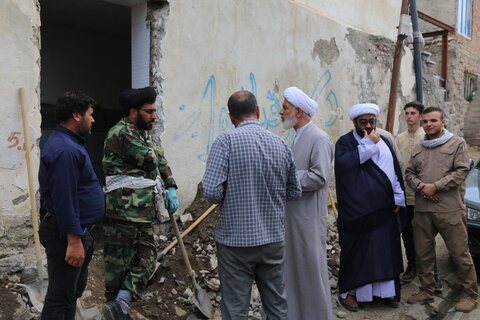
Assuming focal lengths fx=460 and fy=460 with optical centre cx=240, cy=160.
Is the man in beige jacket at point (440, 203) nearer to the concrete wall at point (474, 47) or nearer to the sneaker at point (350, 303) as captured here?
the sneaker at point (350, 303)

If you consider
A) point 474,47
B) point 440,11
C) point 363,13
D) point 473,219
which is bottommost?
point 473,219

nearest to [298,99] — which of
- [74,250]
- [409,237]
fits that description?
[74,250]

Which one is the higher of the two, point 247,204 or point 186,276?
point 247,204

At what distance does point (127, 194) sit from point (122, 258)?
0.50 m

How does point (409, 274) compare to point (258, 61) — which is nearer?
point (409, 274)

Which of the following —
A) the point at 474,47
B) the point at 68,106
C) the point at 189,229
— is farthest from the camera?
the point at 474,47

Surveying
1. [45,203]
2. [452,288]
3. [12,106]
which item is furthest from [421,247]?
[12,106]

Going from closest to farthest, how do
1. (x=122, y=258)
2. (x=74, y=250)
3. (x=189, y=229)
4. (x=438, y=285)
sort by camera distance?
(x=74, y=250)
(x=122, y=258)
(x=438, y=285)
(x=189, y=229)

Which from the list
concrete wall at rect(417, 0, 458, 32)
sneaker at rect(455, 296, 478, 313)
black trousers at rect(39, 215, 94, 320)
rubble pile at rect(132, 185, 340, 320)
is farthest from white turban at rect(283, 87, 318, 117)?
concrete wall at rect(417, 0, 458, 32)

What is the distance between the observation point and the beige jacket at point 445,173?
4.26 metres

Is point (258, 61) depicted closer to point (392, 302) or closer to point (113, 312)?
point (392, 302)

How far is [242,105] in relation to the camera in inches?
113

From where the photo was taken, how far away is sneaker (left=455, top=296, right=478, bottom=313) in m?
4.27

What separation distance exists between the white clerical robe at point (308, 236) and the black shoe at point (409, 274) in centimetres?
186
